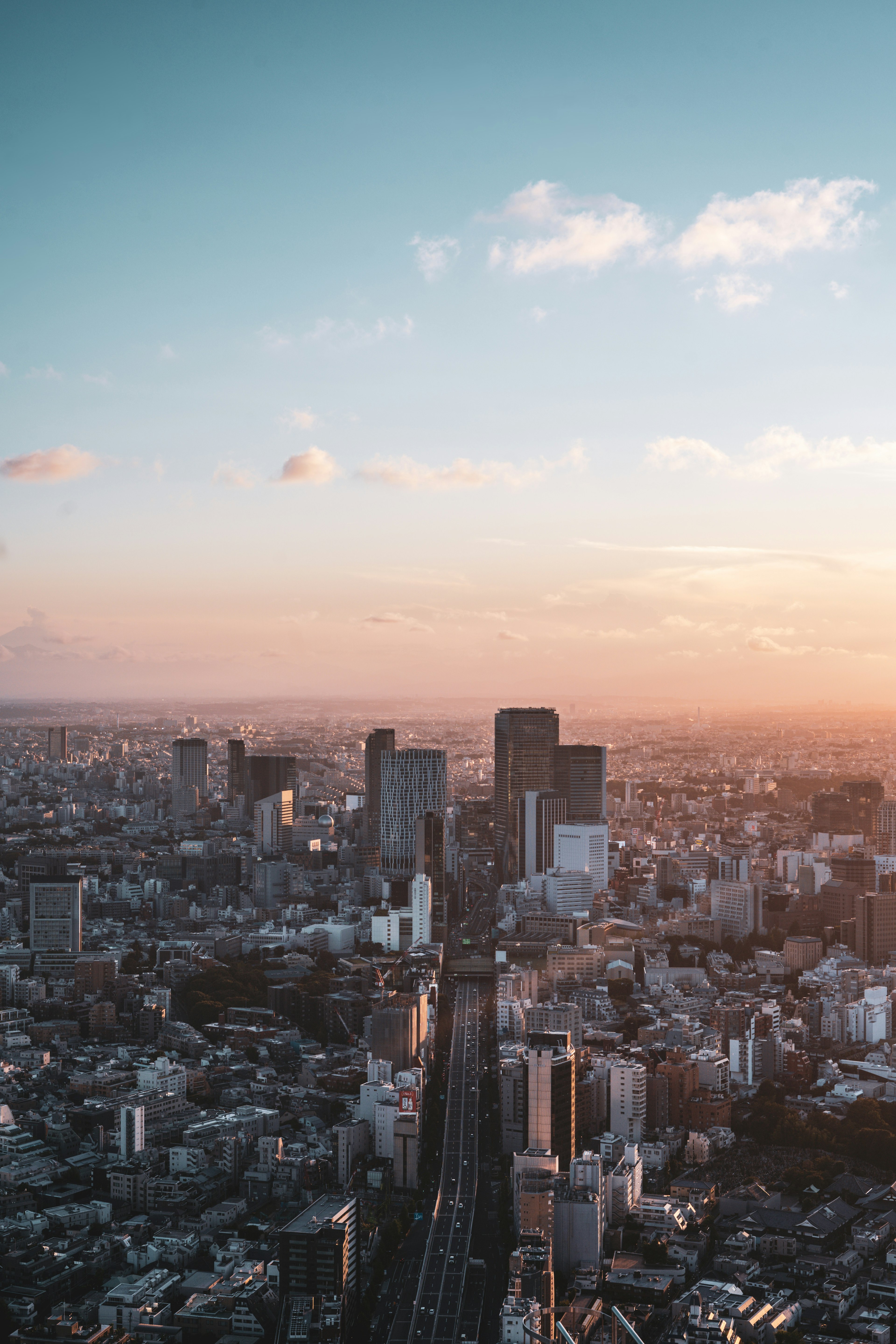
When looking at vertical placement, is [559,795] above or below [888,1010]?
above

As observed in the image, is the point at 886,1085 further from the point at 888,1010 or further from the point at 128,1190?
the point at 128,1190

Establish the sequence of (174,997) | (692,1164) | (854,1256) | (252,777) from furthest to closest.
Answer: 1. (252,777)
2. (174,997)
3. (692,1164)
4. (854,1256)

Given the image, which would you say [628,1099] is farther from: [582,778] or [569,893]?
[582,778]

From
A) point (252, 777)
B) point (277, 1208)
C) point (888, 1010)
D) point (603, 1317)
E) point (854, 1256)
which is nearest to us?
point (603, 1317)

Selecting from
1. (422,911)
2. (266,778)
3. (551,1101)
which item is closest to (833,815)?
(422,911)

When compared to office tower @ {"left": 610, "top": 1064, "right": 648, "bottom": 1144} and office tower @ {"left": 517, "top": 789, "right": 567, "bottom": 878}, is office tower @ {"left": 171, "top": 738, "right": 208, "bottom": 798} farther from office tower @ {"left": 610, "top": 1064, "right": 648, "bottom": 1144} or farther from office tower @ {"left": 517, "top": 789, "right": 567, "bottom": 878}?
office tower @ {"left": 610, "top": 1064, "right": 648, "bottom": 1144}

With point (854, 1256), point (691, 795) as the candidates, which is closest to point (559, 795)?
point (691, 795)
